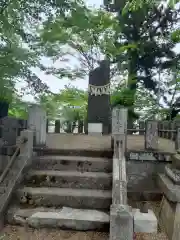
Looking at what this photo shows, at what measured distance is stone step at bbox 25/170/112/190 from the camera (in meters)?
4.53

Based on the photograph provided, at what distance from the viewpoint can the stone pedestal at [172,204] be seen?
11.3 feet

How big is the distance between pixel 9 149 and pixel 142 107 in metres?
13.0

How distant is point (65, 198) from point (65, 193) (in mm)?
102

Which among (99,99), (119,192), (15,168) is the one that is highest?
(99,99)

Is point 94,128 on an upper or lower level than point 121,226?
upper

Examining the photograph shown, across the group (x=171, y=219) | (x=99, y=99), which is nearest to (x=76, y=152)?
(x=171, y=219)

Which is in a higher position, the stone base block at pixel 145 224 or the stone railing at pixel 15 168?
the stone railing at pixel 15 168

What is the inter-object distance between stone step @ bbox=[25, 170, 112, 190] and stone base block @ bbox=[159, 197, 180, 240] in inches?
45.1

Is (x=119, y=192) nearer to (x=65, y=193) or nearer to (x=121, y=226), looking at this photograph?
(x=121, y=226)

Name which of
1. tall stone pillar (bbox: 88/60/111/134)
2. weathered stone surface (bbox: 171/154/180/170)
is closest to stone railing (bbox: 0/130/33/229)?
weathered stone surface (bbox: 171/154/180/170)

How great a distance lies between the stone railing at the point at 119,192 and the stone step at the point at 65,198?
0.37 meters

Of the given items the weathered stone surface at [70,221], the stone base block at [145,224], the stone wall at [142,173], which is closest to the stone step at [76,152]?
the stone wall at [142,173]

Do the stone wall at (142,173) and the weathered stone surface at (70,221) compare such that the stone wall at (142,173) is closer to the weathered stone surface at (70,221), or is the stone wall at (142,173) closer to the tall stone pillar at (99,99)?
the weathered stone surface at (70,221)

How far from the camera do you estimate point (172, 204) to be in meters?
3.70
